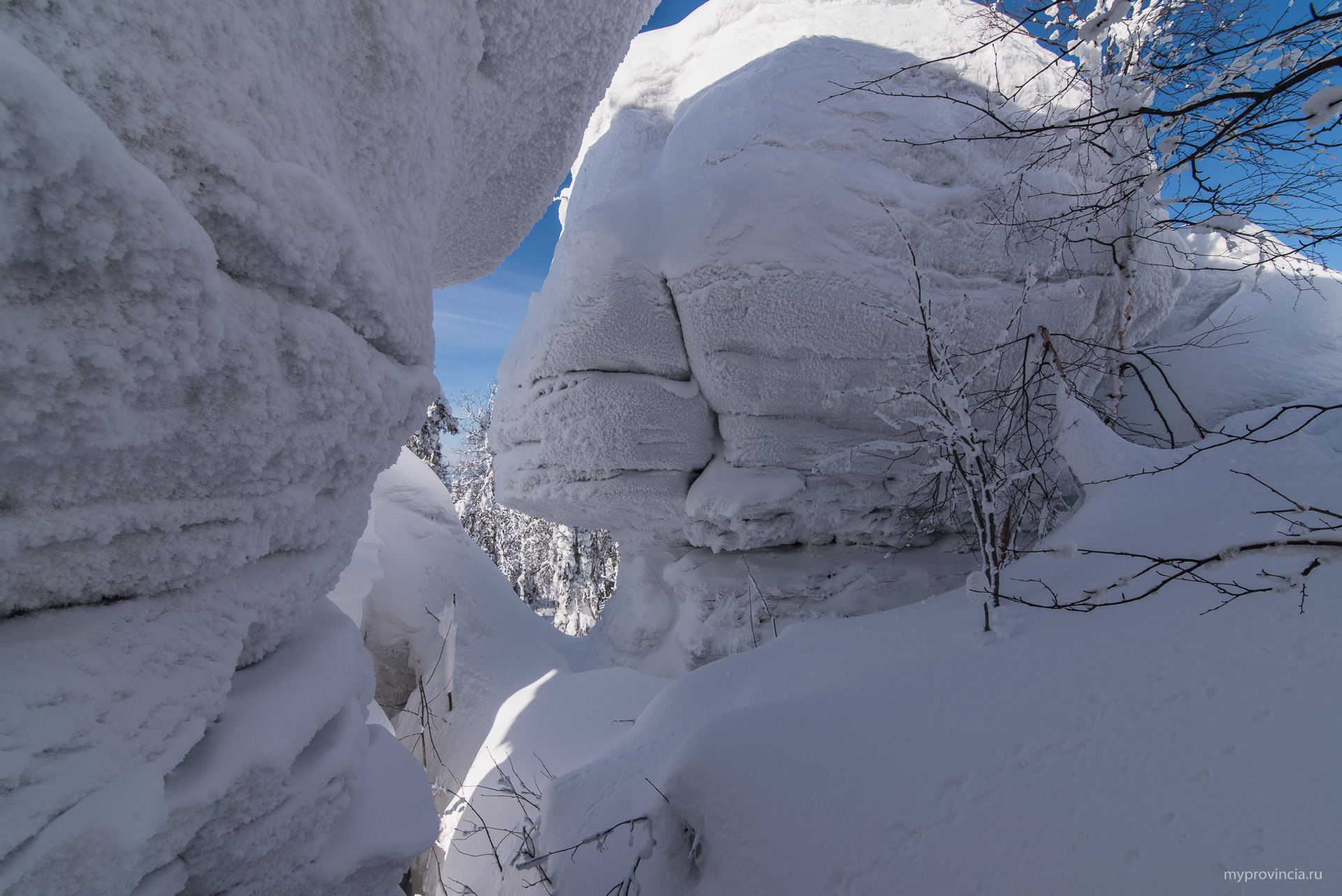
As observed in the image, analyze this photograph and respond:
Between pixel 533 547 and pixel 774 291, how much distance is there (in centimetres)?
1268

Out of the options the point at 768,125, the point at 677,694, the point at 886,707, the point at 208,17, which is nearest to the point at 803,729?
the point at 886,707

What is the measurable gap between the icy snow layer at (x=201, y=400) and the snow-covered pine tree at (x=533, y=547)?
37.9 ft

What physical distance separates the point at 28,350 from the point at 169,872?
1.07 metres

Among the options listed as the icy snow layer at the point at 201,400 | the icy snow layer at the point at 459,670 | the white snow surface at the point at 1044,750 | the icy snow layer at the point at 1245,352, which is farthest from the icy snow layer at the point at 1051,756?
the icy snow layer at the point at 1245,352

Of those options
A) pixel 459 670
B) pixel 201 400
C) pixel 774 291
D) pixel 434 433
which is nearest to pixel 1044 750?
pixel 201 400

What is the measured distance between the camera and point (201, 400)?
1116 mm

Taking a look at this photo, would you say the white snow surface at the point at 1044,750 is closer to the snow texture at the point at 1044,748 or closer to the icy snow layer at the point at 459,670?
the snow texture at the point at 1044,748

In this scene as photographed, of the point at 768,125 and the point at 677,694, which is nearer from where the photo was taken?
the point at 677,694

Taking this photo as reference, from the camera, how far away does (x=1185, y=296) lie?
7.55m

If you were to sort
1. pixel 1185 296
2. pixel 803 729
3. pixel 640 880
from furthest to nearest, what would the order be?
pixel 1185 296 → pixel 640 880 → pixel 803 729

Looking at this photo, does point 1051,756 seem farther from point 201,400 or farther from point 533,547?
point 533,547

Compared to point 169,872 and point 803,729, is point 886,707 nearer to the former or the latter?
point 803,729

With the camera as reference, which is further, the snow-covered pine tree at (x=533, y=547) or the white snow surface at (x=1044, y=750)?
the snow-covered pine tree at (x=533, y=547)

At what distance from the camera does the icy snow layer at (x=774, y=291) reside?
14.8 feet
